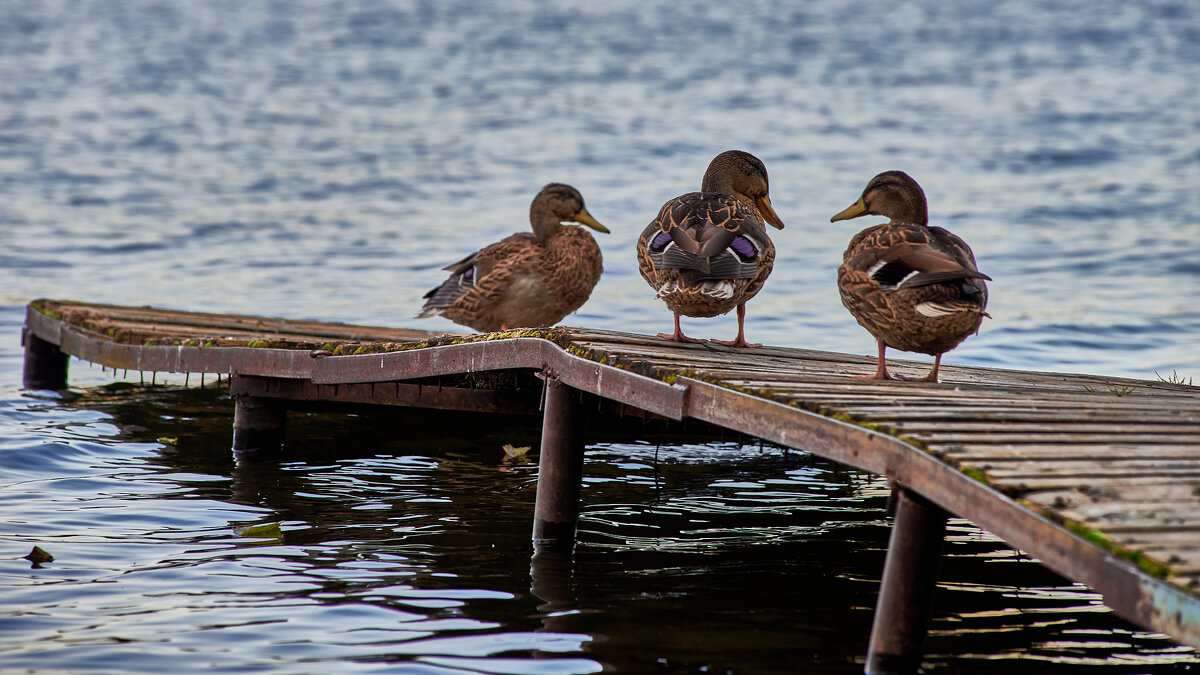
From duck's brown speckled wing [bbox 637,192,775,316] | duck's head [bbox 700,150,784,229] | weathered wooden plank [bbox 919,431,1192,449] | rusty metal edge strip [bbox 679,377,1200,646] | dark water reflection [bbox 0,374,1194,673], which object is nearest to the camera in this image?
rusty metal edge strip [bbox 679,377,1200,646]

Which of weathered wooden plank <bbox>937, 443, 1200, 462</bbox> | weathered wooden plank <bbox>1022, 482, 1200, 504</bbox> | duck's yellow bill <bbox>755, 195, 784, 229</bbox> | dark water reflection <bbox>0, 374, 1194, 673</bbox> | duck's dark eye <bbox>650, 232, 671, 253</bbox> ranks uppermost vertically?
duck's yellow bill <bbox>755, 195, 784, 229</bbox>

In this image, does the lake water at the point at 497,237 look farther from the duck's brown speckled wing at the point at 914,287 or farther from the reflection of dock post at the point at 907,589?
the duck's brown speckled wing at the point at 914,287

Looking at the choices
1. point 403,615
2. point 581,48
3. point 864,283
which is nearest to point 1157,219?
point 864,283

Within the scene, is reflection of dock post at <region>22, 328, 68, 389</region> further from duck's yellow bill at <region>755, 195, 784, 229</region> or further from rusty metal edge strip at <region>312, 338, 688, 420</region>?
duck's yellow bill at <region>755, 195, 784, 229</region>

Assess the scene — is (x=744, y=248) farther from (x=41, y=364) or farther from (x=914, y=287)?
(x=41, y=364)

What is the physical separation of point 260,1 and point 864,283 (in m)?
47.7

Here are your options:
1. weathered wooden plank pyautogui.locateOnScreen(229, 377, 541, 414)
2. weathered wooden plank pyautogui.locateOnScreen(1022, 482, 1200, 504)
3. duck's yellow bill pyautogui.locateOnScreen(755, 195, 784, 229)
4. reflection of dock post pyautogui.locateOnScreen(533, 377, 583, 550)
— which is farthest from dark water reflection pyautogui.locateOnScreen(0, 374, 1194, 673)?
duck's yellow bill pyautogui.locateOnScreen(755, 195, 784, 229)

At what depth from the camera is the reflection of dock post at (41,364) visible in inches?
429

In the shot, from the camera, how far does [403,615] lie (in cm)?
529

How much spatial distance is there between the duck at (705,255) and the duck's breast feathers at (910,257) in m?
0.59

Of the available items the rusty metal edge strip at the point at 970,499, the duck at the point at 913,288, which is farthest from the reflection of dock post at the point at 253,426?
the duck at the point at 913,288

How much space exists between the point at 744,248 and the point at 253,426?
3.84 metres

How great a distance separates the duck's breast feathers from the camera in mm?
5242

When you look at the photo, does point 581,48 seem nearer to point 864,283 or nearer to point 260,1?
point 260,1
